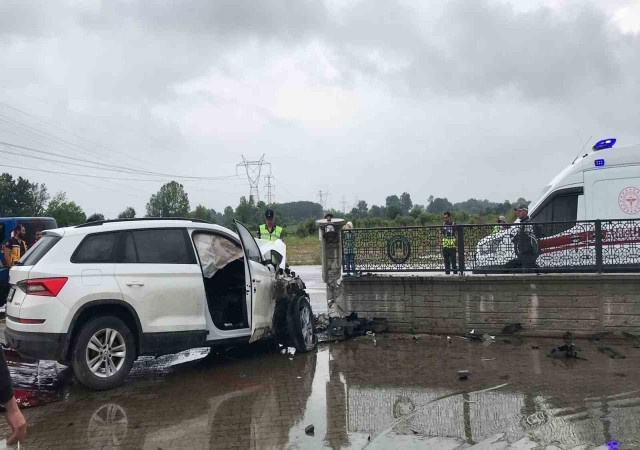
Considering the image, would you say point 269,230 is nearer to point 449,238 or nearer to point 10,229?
point 449,238

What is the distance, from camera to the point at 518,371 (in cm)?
695

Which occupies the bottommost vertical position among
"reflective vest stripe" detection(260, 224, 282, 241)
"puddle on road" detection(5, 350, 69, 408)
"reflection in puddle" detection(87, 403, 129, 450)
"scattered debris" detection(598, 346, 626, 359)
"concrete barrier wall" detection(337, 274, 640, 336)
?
"reflection in puddle" detection(87, 403, 129, 450)

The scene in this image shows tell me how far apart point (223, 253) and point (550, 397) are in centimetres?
438

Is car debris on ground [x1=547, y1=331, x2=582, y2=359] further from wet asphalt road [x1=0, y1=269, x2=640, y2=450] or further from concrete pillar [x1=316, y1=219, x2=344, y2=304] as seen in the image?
concrete pillar [x1=316, y1=219, x2=344, y2=304]

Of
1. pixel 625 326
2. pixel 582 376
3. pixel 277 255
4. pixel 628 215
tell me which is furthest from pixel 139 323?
pixel 628 215

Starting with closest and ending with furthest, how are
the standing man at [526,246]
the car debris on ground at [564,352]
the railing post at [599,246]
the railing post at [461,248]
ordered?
the car debris on ground at [564,352]
the railing post at [599,246]
the standing man at [526,246]
the railing post at [461,248]

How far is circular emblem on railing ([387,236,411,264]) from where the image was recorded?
31.6 ft

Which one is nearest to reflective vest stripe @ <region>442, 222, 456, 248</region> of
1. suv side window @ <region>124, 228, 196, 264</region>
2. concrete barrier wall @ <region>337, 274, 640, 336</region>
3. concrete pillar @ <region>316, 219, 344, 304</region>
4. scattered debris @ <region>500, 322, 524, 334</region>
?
concrete barrier wall @ <region>337, 274, 640, 336</region>

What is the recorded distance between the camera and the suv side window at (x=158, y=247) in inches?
264

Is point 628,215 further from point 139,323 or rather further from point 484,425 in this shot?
point 139,323

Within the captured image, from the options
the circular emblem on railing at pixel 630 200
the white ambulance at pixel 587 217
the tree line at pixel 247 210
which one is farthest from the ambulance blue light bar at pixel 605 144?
the tree line at pixel 247 210

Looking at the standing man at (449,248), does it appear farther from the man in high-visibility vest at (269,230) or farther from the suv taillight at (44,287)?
the suv taillight at (44,287)

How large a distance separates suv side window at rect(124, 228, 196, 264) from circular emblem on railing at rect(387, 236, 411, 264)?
385cm

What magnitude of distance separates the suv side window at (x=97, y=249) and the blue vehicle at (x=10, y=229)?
6.50 m
